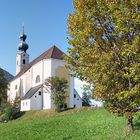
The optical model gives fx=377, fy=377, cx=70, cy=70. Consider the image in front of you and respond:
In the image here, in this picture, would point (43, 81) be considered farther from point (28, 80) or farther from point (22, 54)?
point (22, 54)

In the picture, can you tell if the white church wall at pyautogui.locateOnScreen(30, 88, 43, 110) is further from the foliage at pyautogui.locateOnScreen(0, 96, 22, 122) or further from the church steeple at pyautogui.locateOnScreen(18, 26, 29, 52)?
the church steeple at pyautogui.locateOnScreen(18, 26, 29, 52)

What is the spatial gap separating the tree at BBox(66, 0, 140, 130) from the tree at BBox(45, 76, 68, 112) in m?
36.3

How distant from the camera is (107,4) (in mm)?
18078

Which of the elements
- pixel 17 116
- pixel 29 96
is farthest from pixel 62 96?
pixel 29 96

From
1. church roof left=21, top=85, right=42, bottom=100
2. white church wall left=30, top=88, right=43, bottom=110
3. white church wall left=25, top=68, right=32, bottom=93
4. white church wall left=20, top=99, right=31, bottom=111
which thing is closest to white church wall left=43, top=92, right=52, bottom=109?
white church wall left=30, top=88, right=43, bottom=110

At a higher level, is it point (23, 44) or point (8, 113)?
point (23, 44)

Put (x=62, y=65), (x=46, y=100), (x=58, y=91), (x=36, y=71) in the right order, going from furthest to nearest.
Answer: (x=36, y=71) → (x=62, y=65) → (x=46, y=100) → (x=58, y=91)

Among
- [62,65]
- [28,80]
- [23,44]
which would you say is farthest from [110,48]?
[23,44]

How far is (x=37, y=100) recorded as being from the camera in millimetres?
75250

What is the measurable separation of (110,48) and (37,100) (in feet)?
190

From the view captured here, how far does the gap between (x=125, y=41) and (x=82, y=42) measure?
2.14 m

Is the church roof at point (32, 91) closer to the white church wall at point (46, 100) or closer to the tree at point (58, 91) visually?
the white church wall at point (46, 100)

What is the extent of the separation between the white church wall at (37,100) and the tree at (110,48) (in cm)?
5616

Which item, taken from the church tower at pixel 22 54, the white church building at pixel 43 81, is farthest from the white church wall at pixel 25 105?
the church tower at pixel 22 54
